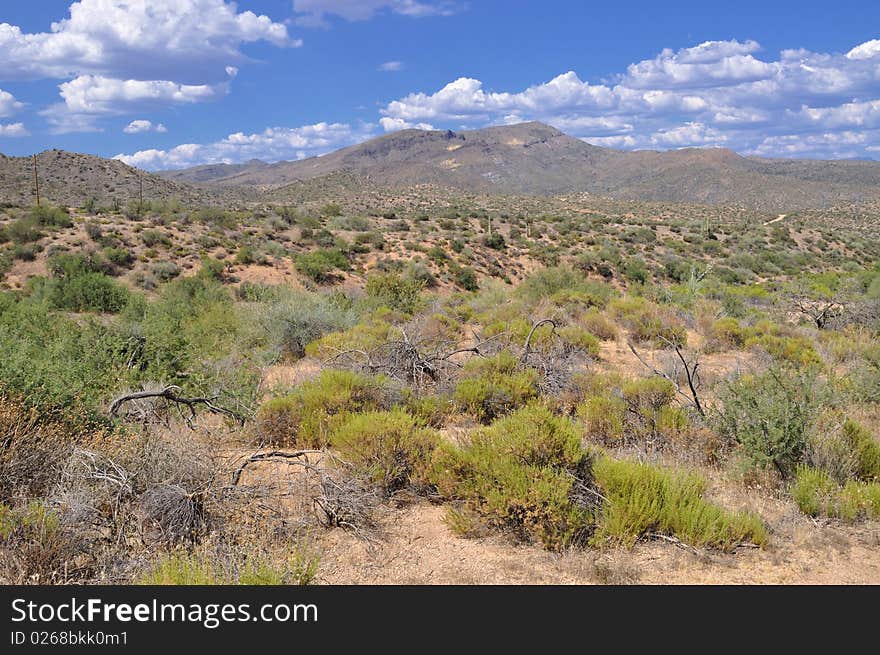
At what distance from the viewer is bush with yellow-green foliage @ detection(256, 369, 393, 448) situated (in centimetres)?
650

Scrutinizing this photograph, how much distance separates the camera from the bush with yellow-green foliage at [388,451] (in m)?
5.42

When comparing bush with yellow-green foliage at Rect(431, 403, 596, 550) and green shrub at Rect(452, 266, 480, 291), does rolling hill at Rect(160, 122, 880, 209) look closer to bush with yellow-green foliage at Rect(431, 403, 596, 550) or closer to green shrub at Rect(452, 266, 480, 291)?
green shrub at Rect(452, 266, 480, 291)

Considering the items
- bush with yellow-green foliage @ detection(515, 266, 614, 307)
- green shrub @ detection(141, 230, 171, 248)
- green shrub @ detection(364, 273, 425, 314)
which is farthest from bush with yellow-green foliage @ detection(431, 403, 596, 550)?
green shrub @ detection(141, 230, 171, 248)

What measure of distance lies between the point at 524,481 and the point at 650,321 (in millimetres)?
10908

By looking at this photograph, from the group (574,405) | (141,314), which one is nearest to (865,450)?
(574,405)

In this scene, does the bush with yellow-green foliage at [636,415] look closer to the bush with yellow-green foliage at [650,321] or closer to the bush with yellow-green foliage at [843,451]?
the bush with yellow-green foliage at [843,451]

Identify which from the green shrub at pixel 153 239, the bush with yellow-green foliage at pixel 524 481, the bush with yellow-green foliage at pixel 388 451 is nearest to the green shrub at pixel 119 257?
the green shrub at pixel 153 239

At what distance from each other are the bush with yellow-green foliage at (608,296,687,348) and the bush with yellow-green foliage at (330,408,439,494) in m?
8.50

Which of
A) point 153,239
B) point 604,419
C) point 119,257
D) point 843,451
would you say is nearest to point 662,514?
point 843,451

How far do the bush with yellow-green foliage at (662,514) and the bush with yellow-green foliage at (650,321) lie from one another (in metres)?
8.27

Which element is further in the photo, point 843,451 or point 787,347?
point 787,347

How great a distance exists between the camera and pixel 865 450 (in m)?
5.66

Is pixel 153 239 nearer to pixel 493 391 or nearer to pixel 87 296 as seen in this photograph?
pixel 87 296

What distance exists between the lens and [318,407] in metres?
6.87
